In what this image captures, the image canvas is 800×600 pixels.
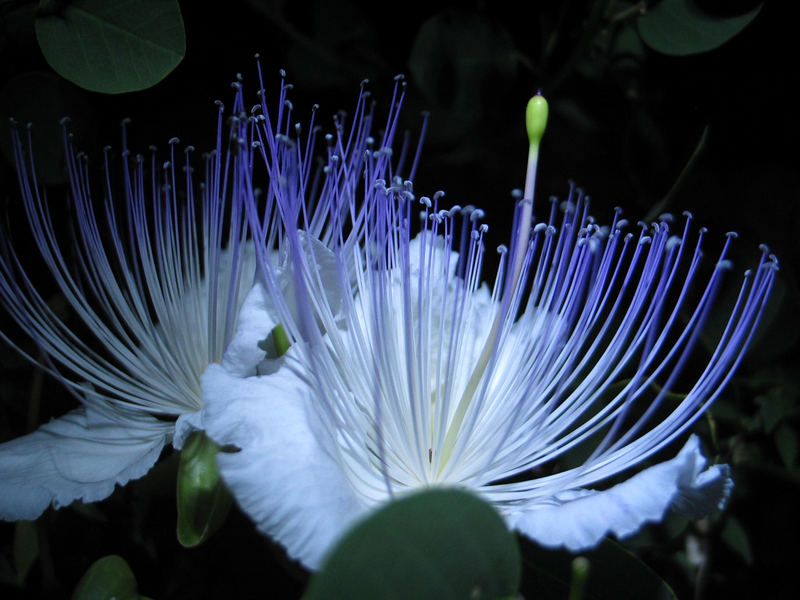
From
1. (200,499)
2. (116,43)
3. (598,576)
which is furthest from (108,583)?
(116,43)

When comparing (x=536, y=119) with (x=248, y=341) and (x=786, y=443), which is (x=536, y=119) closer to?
(x=248, y=341)

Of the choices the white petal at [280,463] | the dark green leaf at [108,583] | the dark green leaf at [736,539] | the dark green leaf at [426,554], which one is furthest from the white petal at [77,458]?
the dark green leaf at [736,539]

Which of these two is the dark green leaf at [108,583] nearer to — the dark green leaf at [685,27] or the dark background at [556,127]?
the dark background at [556,127]

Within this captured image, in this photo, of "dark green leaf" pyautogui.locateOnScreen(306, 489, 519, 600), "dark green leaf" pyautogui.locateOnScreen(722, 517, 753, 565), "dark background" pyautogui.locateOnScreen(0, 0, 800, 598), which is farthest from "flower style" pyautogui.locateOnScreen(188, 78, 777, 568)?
"dark green leaf" pyautogui.locateOnScreen(722, 517, 753, 565)

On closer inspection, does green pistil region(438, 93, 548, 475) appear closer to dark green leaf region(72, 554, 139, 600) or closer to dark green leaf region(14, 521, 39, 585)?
dark green leaf region(72, 554, 139, 600)

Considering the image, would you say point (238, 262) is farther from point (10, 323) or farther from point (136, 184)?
point (10, 323)

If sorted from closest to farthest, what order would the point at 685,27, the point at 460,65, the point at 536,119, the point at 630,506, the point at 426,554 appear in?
1. the point at 426,554
2. the point at 630,506
3. the point at 536,119
4. the point at 685,27
5. the point at 460,65
